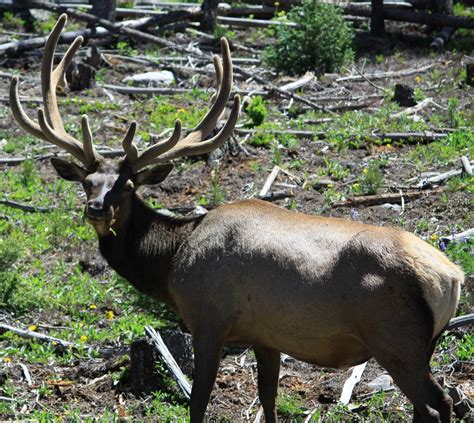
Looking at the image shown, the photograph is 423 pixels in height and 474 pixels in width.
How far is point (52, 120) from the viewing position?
8.32m

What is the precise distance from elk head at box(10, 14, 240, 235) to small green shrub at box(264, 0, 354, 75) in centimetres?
817

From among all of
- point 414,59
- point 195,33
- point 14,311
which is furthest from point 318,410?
point 195,33

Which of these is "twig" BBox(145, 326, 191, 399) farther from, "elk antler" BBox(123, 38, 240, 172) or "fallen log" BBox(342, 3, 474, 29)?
"fallen log" BBox(342, 3, 474, 29)

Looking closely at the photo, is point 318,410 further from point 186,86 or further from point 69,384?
point 186,86

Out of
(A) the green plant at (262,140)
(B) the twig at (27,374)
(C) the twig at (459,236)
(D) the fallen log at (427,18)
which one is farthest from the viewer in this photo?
(D) the fallen log at (427,18)

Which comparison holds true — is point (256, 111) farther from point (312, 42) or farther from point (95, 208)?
point (95, 208)

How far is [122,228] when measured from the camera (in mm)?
7715

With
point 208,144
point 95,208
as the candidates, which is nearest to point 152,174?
point 208,144

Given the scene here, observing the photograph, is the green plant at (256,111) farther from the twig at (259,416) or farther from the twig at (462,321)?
the twig at (259,416)

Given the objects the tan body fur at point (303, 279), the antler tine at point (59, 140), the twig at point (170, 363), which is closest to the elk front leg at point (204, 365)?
the tan body fur at point (303, 279)

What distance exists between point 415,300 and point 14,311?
4.79m

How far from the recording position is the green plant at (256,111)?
13.4m

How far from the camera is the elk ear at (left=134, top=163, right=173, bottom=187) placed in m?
7.84

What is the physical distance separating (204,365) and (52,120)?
272 centimetres
